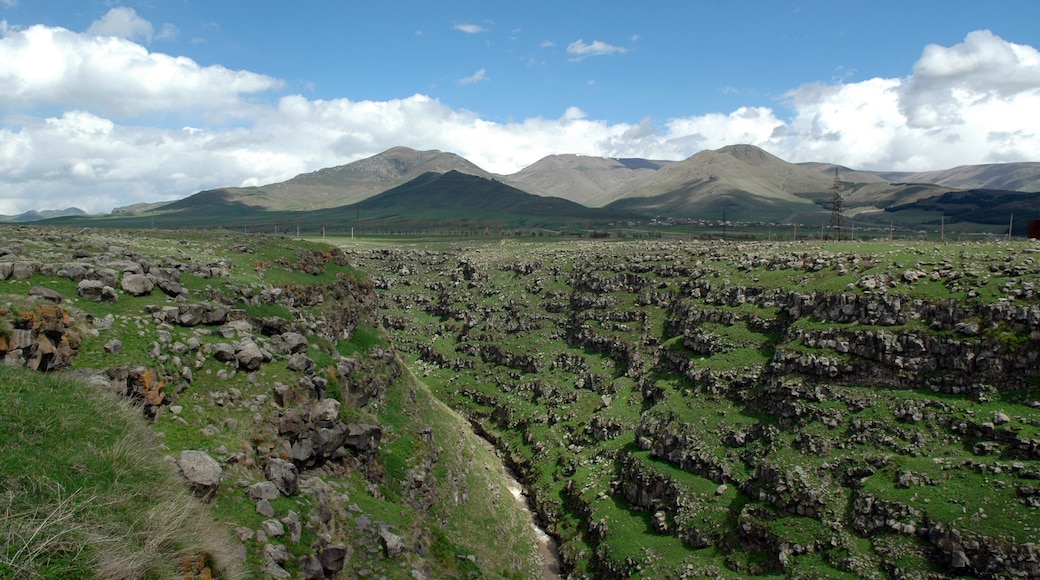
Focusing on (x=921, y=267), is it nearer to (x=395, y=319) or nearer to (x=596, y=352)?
(x=596, y=352)

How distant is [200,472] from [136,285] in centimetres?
1462

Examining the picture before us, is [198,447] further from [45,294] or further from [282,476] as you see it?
[45,294]

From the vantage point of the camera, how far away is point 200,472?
64.1ft

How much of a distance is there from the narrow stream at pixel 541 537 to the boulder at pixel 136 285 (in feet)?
115

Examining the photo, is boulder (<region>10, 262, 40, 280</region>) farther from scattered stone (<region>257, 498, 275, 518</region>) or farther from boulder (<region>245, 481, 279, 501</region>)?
scattered stone (<region>257, 498, 275, 518</region>)

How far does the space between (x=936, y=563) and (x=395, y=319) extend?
300 ft

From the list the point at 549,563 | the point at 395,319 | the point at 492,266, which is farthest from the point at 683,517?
the point at 492,266

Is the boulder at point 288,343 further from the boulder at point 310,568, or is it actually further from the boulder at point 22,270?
the boulder at point 310,568

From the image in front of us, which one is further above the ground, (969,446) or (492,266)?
(492,266)

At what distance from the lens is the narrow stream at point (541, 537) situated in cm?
4831

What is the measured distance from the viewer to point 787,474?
4438 centimetres

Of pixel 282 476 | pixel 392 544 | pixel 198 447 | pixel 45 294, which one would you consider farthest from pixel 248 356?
pixel 392 544

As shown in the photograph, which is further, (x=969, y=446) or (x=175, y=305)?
(x=969, y=446)

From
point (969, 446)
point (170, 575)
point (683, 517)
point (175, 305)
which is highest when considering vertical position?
point (175, 305)
